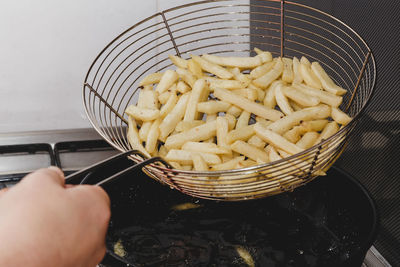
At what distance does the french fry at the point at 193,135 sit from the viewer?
84 cm

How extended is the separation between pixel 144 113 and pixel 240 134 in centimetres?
19

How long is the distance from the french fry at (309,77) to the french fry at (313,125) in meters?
0.10

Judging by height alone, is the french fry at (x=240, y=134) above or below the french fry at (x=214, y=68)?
below

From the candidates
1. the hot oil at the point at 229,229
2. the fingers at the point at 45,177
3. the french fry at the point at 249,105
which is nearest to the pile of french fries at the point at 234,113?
the french fry at the point at 249,105

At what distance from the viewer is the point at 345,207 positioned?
33.1 inches

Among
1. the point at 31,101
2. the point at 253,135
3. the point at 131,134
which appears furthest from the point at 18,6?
the point at 253,135

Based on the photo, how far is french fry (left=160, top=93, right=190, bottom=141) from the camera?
0.87m

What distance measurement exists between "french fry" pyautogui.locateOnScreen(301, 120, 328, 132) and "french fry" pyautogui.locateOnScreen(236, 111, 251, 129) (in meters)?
0.11

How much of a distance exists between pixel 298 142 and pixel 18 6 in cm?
85

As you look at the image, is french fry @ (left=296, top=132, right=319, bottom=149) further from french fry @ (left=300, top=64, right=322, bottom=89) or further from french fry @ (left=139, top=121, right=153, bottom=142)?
french fry @ (left=139, top=121, right=153, bottom=142)

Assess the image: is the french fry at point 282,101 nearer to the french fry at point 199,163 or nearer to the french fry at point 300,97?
the french fry at point 300,97

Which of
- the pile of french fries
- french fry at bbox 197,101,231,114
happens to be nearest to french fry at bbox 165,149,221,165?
the pile of french fries

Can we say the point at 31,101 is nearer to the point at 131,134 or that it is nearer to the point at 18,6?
the point at 18,6

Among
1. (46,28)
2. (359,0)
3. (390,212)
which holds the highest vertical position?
(359,0)
